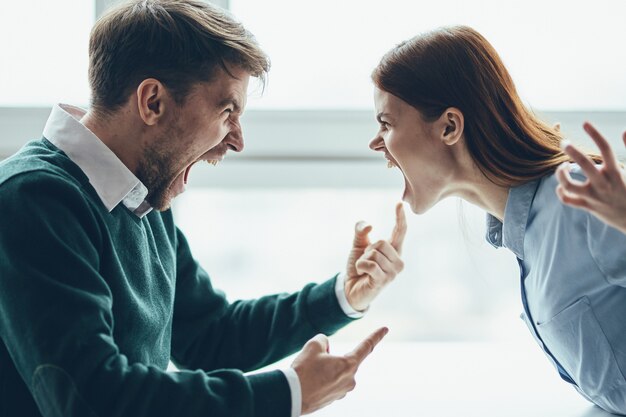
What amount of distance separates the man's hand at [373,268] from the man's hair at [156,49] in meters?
0.44

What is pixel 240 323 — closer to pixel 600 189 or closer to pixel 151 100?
pixel 151 100

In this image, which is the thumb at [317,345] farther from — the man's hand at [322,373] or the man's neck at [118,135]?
the man's neck at [118,135]

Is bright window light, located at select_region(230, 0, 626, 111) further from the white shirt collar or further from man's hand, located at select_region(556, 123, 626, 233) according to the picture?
man's hand, located at select_region(556, 123, 626, 233)

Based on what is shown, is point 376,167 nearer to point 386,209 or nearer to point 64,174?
point 386,209

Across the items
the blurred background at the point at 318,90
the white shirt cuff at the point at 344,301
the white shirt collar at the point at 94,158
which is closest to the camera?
the white shirt collar at the point at 94,158

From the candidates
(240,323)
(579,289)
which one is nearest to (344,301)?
(240,323)

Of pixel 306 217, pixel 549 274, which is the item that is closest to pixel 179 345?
pixel 306 217

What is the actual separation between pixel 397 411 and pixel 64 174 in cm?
68

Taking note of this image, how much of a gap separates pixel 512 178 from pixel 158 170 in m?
0.60

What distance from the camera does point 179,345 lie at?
139 centimetres

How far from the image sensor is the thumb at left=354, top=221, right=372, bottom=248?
1401 mm

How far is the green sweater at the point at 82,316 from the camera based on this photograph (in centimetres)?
90

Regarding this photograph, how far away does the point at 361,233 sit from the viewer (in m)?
1.41

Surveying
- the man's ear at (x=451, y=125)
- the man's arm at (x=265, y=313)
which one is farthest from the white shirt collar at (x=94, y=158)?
the man's ear at (x=451, y=125)
